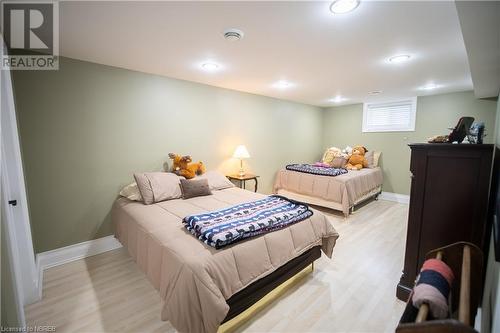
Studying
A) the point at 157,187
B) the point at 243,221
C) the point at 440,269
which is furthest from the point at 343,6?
the point at 157,187

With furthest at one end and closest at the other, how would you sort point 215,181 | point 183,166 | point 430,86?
point 430,86 → point 215,181 → point 183,166

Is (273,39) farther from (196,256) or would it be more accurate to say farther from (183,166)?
(183,166)

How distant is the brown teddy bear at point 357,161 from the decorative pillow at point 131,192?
4140 millimetres

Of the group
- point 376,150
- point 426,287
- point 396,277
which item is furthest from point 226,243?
point 376,150

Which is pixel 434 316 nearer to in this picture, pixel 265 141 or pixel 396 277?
pixel 396 277

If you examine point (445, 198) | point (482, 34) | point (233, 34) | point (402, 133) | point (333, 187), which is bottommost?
point (333, 187)

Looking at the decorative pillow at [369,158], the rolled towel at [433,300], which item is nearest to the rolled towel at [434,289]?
the rolled towel at [433,300]

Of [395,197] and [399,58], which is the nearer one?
[399,58]

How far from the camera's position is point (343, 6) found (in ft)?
4.58

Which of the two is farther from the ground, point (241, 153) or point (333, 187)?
point (241, 153)

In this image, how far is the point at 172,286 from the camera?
145 centimetres

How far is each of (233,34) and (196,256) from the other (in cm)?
172

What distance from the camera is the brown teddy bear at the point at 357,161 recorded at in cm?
481

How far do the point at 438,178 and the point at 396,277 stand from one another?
1.16 m
